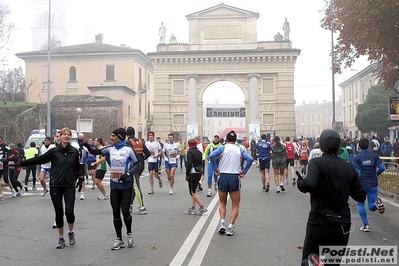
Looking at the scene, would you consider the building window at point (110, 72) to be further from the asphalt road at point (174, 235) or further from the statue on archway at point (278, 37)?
the asphalt road at point (174, 235)

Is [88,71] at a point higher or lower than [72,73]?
higher

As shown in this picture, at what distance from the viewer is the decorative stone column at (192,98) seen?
47344 mm

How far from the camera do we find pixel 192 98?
4738 centimetres

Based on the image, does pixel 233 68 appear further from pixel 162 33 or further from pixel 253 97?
pixel 162 33

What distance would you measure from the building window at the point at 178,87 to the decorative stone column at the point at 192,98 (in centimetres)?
95

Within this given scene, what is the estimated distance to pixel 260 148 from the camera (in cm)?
1705

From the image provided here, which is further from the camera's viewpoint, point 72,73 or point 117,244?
point 72,73

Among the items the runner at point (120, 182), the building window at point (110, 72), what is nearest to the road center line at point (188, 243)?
the runner at point (120, 182)

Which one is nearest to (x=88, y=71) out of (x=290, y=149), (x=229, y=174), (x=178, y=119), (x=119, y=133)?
(x=178, y=119)

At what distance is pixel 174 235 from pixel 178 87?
40275 millimetres

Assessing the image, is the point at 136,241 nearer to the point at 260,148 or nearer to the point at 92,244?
the point at 92,244

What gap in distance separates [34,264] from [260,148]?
11.3m

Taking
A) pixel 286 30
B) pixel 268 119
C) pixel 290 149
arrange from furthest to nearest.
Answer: pixel 286 30 < pixel 268 119 < pixel 290 149

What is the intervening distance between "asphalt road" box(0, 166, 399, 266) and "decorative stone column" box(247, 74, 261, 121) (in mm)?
Result: 33107
